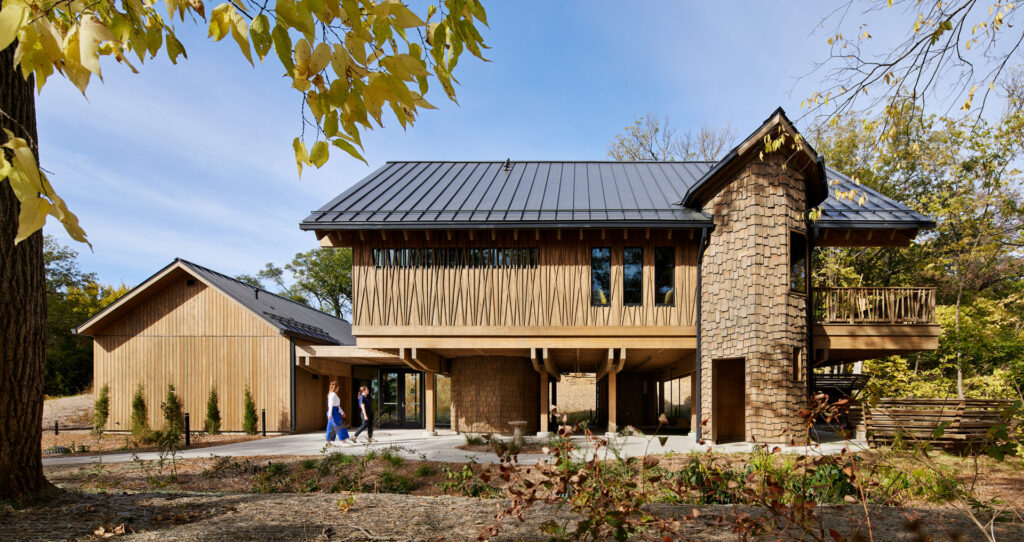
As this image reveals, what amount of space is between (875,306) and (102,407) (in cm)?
2230

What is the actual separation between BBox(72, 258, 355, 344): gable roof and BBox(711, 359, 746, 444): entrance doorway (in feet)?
40.4

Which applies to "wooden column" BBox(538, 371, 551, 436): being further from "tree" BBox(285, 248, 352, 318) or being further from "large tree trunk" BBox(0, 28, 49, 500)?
"tree" BBox(285, 248, 352, 318)

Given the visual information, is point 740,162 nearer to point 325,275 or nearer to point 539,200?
point 539,200

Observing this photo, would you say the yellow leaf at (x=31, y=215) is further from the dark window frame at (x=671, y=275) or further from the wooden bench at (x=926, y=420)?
the dark window frame at (x=671, y=275)

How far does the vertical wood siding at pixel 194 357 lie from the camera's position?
58.3 ft

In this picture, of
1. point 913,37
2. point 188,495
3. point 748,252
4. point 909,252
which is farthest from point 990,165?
point 188,495

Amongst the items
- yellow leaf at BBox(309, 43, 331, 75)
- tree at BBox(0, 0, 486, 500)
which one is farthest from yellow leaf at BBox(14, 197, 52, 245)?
yellow leaf at BBox(309, 43, 331, 75)

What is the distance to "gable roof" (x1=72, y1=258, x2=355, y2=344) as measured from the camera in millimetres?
17781

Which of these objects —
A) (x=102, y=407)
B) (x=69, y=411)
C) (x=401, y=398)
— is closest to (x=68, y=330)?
(x=69, y=411)

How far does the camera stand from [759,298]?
1199cm

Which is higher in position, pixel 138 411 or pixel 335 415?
pixel 335 415

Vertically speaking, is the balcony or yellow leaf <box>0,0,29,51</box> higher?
yellow leaf <box>0,0,29,51</box>

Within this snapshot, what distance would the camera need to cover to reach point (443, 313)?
1376 centimetres

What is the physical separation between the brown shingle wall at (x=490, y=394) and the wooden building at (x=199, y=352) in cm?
309
